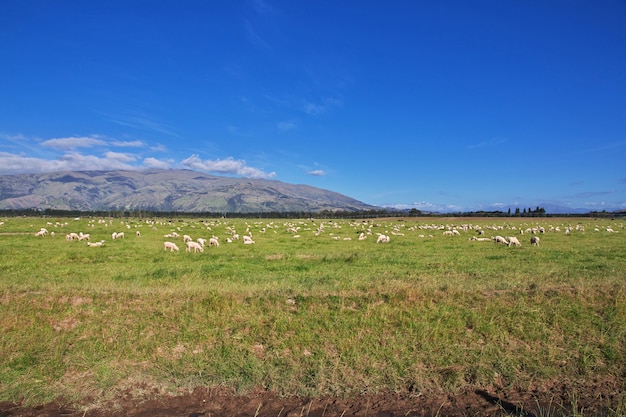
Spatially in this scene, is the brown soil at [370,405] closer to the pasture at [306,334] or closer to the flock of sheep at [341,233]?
the pasture at [306,334]

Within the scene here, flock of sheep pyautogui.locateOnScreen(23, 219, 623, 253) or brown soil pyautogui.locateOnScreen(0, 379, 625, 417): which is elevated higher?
flock of sheep pyautogui.locateOnScreen(23, 219, 623, 253)

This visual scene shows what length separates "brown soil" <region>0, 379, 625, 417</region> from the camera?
756cm

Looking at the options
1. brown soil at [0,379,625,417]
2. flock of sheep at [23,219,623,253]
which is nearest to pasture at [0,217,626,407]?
brown soil at [0,379,625,417]

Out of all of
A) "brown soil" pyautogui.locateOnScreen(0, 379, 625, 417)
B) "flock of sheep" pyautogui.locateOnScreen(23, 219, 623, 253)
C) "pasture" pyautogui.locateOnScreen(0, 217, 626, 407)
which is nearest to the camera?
"brown soil" pyautogui.locateOnScreen(0, 379, 625, 417)

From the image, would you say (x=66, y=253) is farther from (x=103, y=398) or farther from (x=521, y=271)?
(x=521, y=271)

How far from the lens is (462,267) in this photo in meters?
19.5

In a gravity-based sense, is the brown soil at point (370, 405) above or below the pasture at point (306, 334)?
below

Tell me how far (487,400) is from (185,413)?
6.83 metres

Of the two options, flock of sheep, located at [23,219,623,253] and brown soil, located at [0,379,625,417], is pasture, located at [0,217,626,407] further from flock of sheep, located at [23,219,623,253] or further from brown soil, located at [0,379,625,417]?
flock of sheep, located at [23,219,623,253]

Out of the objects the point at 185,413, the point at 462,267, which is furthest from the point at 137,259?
the point at 462,267

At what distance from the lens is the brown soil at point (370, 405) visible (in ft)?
24.8

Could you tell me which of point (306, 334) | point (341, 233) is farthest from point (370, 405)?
point (341, 233)

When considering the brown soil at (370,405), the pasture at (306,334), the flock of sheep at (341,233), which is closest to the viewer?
the brown soil at (370,405)

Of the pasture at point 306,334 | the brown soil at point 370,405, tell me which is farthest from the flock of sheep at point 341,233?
the brown soil at point 370,405
